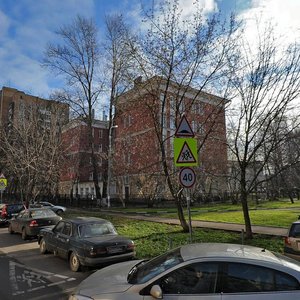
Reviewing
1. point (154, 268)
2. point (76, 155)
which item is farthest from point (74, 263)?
point (76, 155)

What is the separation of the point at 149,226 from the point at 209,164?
7347 mm

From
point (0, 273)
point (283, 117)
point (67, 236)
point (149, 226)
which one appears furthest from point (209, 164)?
point (0, 273)

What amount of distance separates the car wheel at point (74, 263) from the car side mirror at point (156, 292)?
17.6 ft

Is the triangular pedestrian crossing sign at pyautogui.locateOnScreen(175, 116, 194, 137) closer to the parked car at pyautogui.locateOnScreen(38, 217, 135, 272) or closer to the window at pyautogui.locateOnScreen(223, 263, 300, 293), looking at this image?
the parked car at pyautogui.locateOnScreen(38, 217, 135, 272)

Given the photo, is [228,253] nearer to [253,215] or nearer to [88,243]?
[88,243]

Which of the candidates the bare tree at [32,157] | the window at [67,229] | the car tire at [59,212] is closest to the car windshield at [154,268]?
the window at [67,229]

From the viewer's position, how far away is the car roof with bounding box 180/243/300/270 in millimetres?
3894

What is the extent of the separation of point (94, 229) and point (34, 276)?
1.97 metres

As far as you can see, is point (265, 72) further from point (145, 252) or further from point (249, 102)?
point (145, 252)

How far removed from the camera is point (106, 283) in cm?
429

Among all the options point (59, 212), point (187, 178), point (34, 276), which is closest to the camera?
point (187, 178)

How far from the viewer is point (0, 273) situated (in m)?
8.54

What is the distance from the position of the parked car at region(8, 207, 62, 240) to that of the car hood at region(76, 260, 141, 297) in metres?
9.47

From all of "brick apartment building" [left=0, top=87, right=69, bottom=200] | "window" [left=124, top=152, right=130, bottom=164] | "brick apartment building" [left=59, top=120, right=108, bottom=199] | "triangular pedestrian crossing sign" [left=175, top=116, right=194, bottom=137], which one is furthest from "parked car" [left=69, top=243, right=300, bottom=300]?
"brick apartment building" [left=59, top=120, right=108, bottom=199]
